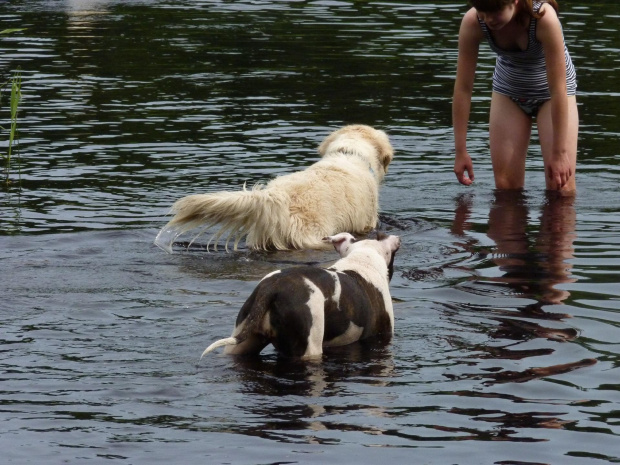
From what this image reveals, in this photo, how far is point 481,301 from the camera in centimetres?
720

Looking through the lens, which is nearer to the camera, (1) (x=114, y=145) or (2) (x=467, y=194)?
(2) (x=467, y=194)

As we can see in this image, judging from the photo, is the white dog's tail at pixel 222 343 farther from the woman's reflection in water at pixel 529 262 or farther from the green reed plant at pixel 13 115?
the green reed plant at pixel 13 115

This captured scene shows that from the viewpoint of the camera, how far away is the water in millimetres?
5090

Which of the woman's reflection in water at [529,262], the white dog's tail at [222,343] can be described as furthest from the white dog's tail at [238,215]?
the white dog's tail at [222,343]

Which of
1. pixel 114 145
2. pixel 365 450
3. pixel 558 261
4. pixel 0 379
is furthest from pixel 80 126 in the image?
pixel 365 450

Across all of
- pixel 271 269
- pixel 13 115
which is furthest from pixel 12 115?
pixel 271 269

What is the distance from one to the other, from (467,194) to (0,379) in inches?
240

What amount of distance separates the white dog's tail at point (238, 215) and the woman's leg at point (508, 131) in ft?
7.49

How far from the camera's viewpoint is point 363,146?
988cm

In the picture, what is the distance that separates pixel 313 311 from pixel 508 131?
4594 mm

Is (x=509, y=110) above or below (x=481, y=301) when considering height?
above

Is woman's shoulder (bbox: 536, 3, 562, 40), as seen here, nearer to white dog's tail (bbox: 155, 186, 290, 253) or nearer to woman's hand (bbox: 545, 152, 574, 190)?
woman's hand (bbox: 545, 152, 574, 190)

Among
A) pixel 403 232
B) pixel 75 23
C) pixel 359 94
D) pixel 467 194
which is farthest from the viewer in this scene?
pixel 75 23

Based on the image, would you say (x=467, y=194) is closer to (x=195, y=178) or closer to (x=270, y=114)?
(x=195, y=178)
